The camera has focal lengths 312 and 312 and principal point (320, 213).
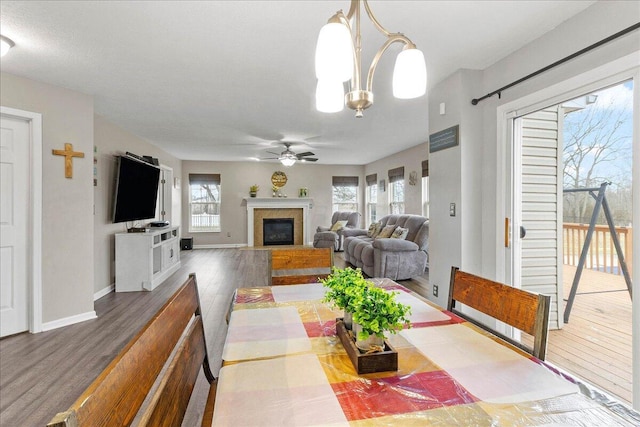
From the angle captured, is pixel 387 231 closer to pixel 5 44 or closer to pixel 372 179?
pixel 372 179

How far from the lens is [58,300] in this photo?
303 centimetres

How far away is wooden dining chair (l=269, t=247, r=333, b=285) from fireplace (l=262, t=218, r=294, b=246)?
6484 mm

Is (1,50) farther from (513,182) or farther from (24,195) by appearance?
(513,182)

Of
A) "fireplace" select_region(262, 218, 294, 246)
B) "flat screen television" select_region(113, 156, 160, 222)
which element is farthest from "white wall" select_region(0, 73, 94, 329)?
"fireplace" select_region(262, 218, 294, 246)

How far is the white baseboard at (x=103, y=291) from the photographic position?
3895 millimetres

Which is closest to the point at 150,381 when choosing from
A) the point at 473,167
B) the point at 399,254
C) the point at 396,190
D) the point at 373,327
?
the point at 373,327

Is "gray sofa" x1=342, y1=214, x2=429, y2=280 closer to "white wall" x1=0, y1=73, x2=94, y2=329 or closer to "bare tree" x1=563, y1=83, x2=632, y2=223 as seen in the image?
"bare tree" x1=563, y1=83, x2=632, y2=223

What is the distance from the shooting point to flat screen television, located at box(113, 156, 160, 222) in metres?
4.19

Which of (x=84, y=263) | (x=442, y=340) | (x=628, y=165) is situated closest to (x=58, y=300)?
(x=84, y=263)

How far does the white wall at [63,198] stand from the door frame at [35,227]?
4 centimetres

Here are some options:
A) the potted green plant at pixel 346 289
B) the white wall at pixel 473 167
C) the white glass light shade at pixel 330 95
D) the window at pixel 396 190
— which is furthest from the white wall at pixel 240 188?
the potted green plant at pixel 346 289

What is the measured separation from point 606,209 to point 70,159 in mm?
4607

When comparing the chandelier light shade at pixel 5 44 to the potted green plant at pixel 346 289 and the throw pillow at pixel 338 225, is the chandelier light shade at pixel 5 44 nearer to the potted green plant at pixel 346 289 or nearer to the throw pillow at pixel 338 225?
the potted green plant at pixel 346 289

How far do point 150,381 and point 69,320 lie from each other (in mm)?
3203
